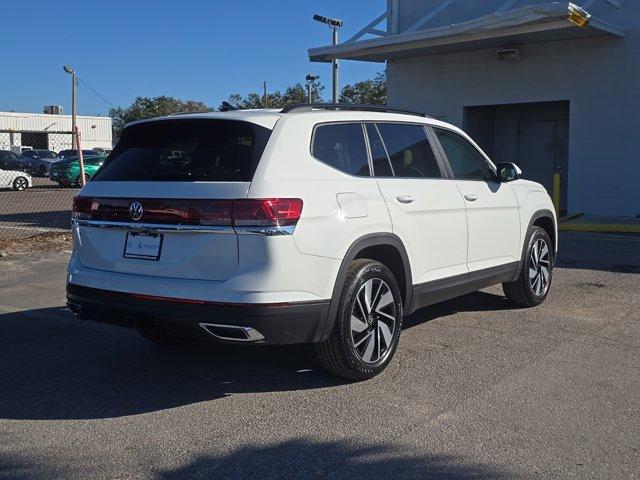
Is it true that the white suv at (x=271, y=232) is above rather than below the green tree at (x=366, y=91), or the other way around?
below

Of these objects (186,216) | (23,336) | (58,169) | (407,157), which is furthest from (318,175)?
(58,169)

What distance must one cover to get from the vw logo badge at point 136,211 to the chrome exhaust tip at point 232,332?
0.85 meters

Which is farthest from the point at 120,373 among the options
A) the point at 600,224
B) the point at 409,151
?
the point at 600,224

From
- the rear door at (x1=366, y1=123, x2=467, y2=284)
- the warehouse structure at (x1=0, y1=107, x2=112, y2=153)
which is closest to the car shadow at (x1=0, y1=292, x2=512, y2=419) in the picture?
the rear door at (x1=366, y1=123, x2=467, y2=284)

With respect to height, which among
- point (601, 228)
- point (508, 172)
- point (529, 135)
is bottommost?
point (601, 228)

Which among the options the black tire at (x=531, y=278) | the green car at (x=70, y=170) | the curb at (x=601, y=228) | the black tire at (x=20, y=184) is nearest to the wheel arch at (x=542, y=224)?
the black tire at (x=531, y=278)

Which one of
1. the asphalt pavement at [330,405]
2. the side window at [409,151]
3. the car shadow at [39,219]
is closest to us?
the asphalt pavement at [330,405]

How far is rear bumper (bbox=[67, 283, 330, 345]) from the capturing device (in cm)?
436

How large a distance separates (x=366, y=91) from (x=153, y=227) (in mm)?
48537

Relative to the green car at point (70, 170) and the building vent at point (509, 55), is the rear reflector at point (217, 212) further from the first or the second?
the green car at point (70, 170)

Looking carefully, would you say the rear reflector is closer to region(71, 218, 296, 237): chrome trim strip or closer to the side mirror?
region(71, 218, 296, 237): chrome trim strip

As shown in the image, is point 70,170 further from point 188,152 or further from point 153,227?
point 153,227

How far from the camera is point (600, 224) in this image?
14781 mm

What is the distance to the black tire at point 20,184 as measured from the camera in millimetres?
31188
